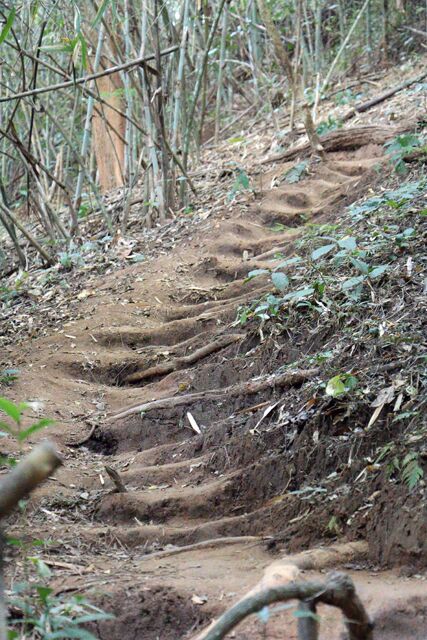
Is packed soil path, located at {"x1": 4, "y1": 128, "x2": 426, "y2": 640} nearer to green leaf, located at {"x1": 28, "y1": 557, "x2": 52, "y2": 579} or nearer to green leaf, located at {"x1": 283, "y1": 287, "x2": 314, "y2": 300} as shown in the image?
green leaf, located at {"x1": 28, "y1": 557, "x2": 52, "y2": 579}

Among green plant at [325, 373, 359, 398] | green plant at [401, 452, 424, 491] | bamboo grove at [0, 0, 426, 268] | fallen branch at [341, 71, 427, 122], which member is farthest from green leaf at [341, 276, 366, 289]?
fallen branch at [341, 71, 427, 122]

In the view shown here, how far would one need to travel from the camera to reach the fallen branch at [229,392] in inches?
139

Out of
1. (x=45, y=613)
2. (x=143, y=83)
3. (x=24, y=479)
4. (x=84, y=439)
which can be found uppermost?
(x=24, y=479)

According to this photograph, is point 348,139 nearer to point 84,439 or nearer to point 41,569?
point 84,439

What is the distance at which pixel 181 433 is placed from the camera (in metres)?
3.93

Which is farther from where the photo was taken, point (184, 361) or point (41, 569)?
point (184, 361)

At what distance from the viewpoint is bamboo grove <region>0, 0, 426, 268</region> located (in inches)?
237

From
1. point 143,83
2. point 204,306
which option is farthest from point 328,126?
point 204,306

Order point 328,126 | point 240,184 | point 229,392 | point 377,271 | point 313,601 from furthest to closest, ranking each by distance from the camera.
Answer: point 328,126 < point 240,184 < point 229,392 < point 377,271 < point 313,601

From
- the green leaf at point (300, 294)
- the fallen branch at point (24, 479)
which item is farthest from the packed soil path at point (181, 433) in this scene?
the fallen branch at point (24, 479)

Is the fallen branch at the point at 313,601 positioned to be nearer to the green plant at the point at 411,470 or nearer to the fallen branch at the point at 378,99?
the green plant at the point at 411,470

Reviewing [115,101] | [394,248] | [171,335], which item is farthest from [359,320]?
[115,101]

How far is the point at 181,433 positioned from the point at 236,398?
337 millimetres

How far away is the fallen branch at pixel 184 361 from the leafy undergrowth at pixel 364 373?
0.11 meters
